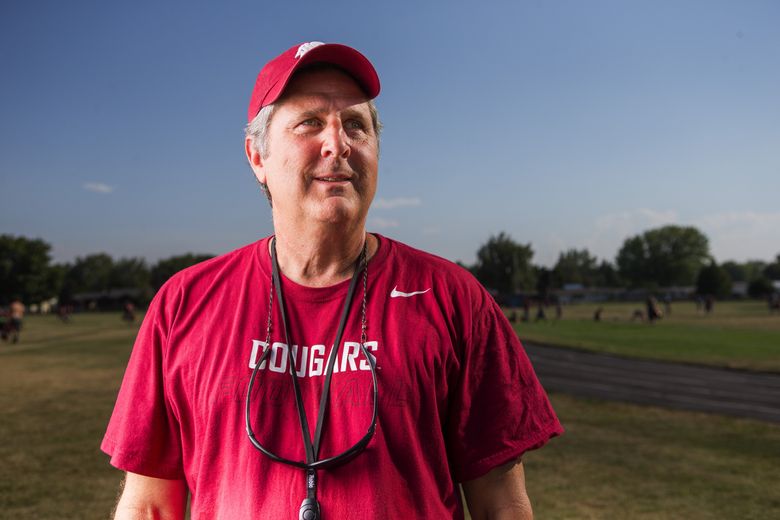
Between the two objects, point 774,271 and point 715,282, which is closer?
point 715,282

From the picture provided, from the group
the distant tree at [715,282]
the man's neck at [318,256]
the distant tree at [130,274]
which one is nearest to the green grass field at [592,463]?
the man's neck at [318,256]

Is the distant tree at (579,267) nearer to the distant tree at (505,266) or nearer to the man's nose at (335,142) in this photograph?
the distant tree at (505,266)

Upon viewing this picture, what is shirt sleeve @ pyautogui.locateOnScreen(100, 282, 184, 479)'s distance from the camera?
2.21 m

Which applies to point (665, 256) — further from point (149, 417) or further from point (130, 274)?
point (149, 417)

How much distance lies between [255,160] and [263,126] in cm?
16

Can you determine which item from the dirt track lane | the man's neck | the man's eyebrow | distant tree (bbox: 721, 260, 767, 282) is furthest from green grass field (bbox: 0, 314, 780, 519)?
distant tree (bbox: 721, 260, 767, 282)

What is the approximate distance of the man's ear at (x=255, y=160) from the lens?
2.31m

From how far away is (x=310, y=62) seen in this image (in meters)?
2.14

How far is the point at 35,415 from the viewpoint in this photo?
13.1 metres

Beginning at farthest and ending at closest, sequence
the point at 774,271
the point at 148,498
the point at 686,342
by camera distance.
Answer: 1. the point at 774,271
2. the point at 686,342
3. the point at 148,498

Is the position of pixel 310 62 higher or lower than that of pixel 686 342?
higher

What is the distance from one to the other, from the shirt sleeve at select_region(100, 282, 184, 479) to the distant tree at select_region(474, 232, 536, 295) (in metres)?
91.5

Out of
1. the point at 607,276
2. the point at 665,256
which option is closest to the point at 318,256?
the point at 607,276

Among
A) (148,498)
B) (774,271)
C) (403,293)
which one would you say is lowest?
(148,498)
